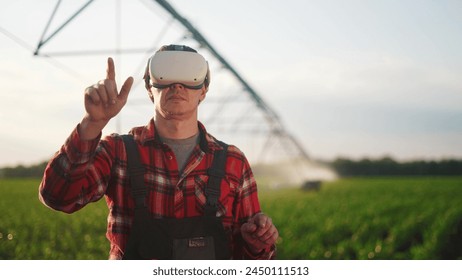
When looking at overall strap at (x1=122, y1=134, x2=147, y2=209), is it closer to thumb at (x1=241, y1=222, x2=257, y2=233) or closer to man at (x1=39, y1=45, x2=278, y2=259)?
man at (x1=39, y1=45, x2=278, y2=259)

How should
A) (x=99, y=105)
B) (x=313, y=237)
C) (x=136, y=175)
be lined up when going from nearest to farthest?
(x=99, y=105) → (x=136, y=175) → (x=313, y=237)

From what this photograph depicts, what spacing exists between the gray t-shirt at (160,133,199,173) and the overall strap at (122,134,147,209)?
107mm

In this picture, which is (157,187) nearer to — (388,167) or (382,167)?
(382,167)

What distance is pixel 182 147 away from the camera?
1.30 m

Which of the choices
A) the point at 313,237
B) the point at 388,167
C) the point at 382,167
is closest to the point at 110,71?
the point at 313,237

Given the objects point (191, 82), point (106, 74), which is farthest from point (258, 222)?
point (106, 74)

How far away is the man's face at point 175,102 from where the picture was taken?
4.17 ft

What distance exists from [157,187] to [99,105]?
1.00 ft

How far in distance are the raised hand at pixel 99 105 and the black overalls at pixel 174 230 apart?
0.17 meters

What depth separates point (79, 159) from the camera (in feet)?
3.47

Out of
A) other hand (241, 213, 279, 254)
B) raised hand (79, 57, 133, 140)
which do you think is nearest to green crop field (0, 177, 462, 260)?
other hand (241, 213, 279, 254)

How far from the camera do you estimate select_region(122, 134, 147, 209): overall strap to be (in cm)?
118

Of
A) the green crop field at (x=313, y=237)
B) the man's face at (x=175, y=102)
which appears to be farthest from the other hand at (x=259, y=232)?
the green crop field at (x=313, y=237)

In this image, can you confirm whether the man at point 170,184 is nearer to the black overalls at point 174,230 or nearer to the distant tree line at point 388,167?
the black overalls at point 174,230
